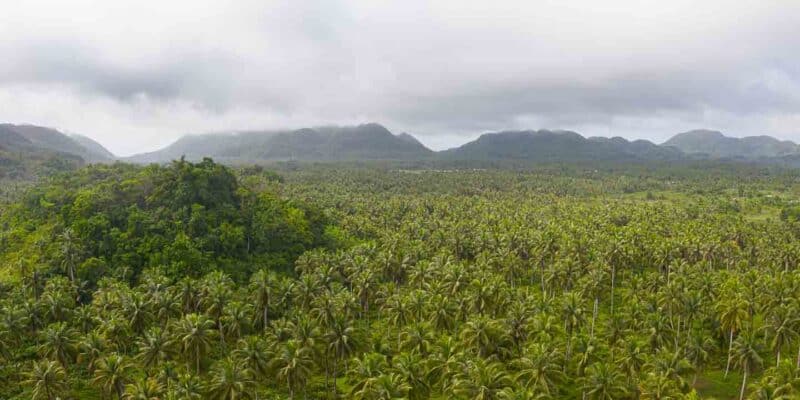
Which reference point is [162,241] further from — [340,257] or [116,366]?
[116,366]

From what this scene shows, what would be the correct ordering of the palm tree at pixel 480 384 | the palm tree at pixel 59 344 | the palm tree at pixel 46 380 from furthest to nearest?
the palm tree at pixel 59 344
the palm tree at pixel 46 380
the palm tree at pixel 480 384

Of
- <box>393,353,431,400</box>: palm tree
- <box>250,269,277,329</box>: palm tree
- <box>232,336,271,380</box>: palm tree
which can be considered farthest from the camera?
<box>250,269,277,329</box>: palm tree

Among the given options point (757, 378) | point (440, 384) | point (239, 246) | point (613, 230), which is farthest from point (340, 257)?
point (613, 230)

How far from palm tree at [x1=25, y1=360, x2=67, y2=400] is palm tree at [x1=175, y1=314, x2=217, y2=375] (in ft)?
40.6

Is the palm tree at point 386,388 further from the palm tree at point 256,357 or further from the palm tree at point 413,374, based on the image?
the palm tree at point 256,357

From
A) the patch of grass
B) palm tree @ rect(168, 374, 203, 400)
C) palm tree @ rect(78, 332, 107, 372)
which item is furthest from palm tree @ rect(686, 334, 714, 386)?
palm tree @ rect(78, 332, 107, 372)

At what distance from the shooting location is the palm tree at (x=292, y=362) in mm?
56125

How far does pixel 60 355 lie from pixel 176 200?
57.9 meters

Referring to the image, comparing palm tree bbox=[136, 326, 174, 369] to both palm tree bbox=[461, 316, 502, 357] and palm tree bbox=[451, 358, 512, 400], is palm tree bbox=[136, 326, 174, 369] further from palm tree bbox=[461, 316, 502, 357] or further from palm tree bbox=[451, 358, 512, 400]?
palm tree bbox=[461, 316, 502, 357]

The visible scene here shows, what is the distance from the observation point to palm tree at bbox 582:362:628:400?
54.2 m

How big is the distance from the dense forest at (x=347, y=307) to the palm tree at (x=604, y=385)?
22cm

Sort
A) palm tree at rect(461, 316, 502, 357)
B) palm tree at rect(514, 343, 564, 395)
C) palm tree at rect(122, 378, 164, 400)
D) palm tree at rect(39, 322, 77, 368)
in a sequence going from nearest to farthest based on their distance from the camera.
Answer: palm tree at rect(122, 378, 164, 400) < palm tree at rect(514, 343, 564, 395) < palm tree at rect(39, 322, 77, 368) < palm tree at rect(461, 316, 502, 357)

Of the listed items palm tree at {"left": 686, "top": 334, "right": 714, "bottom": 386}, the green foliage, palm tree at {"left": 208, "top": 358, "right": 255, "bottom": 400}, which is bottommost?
palm tree at {"left": 686, "top": 334, "right": 714, "bottom": 386}

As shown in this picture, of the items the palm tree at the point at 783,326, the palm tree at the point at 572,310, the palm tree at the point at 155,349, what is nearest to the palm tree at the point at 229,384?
the palm tree at the point at 155,349
